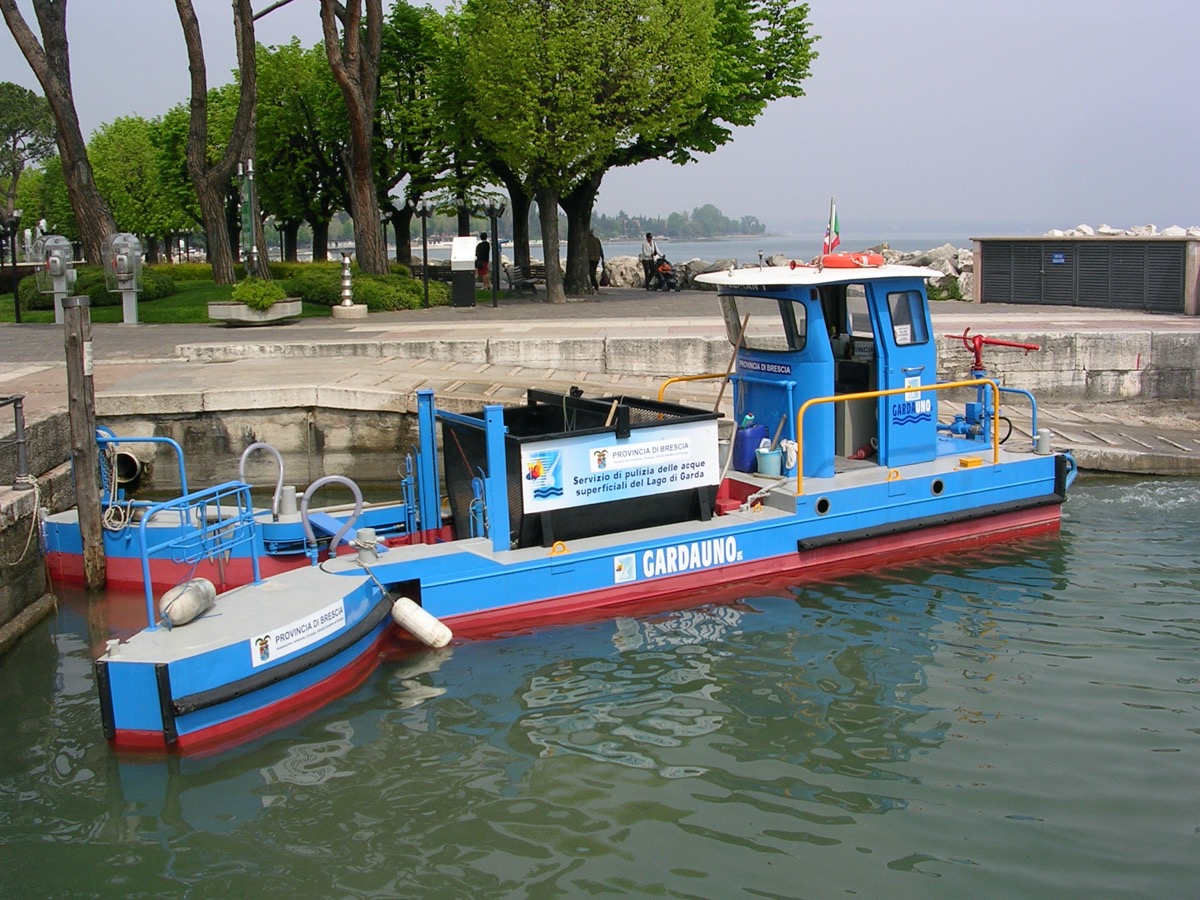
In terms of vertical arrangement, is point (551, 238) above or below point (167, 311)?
above

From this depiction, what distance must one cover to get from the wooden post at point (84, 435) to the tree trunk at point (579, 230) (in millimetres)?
18798

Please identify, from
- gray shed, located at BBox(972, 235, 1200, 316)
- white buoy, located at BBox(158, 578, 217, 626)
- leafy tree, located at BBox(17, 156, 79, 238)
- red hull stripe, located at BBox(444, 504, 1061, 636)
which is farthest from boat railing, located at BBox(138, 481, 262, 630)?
leafy tree, located at BBox(17, 156, 79, 238)

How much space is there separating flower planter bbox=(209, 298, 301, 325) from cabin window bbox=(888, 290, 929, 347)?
1543 centimetres

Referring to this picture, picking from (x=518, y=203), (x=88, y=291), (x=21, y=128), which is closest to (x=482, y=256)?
(x=518, y=203)

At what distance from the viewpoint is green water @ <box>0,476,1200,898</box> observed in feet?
20.4

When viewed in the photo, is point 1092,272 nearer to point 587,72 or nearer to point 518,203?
point 587,72

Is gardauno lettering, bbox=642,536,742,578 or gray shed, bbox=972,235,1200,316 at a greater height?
gray shed, bbox=972,235,1200,316

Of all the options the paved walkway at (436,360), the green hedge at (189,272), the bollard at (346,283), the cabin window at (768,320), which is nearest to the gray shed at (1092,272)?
the paved walkway at (436,360)

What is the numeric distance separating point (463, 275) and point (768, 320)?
17.5 metres

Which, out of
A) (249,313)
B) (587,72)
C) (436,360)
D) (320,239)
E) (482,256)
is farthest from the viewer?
(320,239)

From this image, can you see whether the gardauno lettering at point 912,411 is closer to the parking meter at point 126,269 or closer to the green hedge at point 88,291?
the parking meter at point 126,269

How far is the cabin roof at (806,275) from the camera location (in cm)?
1084

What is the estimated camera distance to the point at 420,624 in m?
8.86

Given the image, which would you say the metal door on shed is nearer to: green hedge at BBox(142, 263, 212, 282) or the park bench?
the park bench
